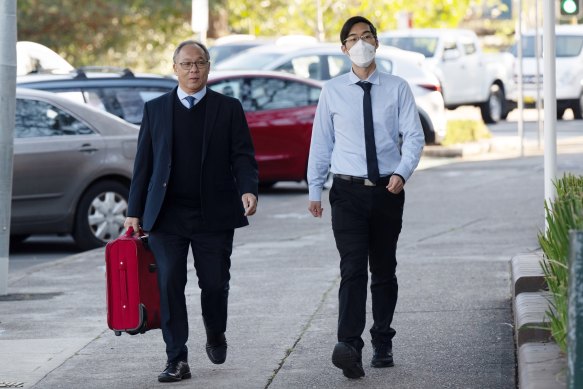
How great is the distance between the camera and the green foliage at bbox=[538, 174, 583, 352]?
600 cm

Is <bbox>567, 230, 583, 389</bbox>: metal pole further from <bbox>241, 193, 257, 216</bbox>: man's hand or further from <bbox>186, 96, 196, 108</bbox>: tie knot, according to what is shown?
<bbox>186, 96, 196, 108</bbox>: tie knot

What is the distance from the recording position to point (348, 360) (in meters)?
7.20

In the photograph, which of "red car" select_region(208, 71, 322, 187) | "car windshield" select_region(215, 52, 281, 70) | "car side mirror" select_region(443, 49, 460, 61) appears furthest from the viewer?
"car side mirror" select_region(443, 49, 460, 61)

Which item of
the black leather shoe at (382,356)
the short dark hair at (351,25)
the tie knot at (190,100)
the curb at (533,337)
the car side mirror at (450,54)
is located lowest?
the black leather shoe at (382,356)

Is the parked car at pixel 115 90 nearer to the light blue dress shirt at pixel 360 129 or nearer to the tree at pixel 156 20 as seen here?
the light blue dress shirt at pixel 360 129

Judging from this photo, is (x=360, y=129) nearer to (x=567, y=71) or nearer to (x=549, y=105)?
(x=549, y=105)

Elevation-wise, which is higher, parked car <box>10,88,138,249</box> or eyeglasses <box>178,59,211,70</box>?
eyeglasses <box>178,59,211,70</box>

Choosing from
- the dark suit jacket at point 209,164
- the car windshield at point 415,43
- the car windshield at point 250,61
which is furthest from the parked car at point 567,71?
the dark suit jacket at point 209,164

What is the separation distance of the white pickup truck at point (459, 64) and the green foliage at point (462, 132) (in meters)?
4.64

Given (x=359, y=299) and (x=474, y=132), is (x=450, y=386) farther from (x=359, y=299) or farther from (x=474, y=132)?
(x=474, y=132)

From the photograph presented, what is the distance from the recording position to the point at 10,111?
10742mm

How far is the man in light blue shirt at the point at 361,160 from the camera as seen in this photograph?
7.34m

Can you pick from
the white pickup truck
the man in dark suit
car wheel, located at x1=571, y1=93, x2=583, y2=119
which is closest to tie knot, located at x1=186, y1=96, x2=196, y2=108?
the man in dark suit

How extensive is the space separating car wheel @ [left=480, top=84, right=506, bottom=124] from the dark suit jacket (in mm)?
25399
